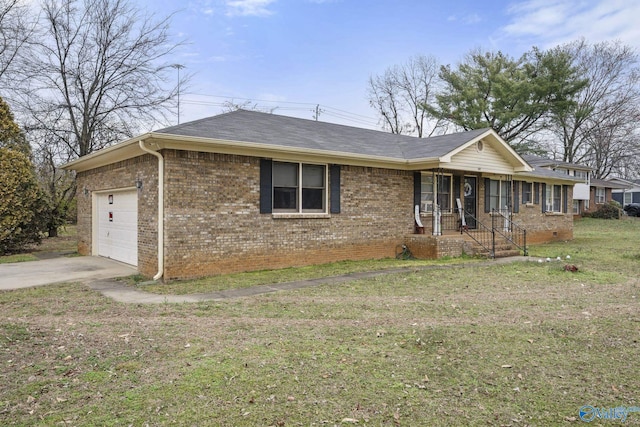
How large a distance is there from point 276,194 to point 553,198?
621 inches

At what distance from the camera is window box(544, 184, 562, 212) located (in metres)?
19.7

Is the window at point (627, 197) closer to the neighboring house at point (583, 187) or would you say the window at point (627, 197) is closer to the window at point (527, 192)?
the neighboring house at point (583, 187)

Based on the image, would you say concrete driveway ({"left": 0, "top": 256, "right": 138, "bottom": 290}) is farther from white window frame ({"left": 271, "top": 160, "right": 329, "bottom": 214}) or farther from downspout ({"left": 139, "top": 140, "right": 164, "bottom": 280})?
white window frame ({"left": 271, "top": 160, "right": 329, "bottom": 214})

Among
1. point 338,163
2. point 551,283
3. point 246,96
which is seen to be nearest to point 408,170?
point 338,163

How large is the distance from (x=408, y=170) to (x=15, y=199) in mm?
12950

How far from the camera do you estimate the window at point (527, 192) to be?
18219mm

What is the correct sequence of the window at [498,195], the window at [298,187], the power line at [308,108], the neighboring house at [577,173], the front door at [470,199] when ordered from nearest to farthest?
1. the window at [298,187]
2. the front door at [470,199]
3. the window at [498,195]
4. the neighboring house at [577,173]
5. the power line at [308,108]

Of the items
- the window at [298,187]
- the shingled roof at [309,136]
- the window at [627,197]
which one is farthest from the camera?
the window at [627,197]

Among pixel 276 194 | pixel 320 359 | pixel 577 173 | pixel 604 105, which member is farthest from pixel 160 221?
pixel 604 105

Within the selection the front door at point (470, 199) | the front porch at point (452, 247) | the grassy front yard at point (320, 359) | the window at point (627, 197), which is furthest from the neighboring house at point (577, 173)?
the grassy front yard at point (320, 359)

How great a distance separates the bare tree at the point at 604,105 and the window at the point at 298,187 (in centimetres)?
2925

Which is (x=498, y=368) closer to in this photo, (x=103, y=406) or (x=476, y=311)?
(x=476, y=311)

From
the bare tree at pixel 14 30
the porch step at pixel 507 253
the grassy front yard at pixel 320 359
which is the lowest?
the grassy front yard at pixel 320 359

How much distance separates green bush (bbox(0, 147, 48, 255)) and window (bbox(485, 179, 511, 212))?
16498mm
